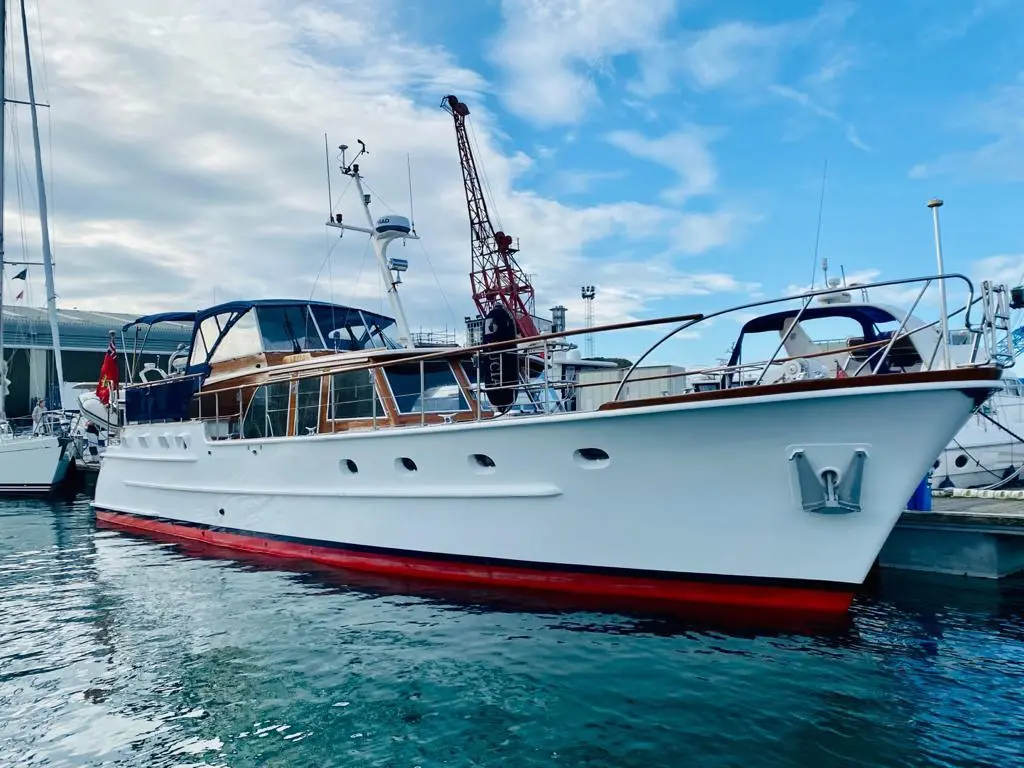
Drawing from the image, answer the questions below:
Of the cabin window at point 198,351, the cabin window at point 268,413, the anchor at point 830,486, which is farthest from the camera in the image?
the cabin window at point 198,351

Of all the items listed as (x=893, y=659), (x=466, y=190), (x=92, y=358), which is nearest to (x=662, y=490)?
(x=893, y=659)

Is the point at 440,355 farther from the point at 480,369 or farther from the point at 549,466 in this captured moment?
the point at 549,466

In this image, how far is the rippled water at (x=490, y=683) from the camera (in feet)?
13.9

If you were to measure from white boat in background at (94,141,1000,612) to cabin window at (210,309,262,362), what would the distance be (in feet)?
0.14

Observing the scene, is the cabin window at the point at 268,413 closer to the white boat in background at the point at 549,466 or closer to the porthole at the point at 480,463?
the white boat in background at the point at 549,466

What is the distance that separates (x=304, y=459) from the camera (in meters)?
9.02

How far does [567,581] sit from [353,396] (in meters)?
4.00

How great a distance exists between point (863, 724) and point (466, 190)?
36.5 meters

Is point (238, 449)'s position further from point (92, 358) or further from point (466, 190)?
point (92, 358)

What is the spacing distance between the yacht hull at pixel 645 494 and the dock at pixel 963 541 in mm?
3299

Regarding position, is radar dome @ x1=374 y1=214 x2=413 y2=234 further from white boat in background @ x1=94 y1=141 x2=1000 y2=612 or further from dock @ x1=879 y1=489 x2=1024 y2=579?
dock @ x1=879 y1=489 x2=1024 y2=579

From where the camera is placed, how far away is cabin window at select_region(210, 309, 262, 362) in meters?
11.0

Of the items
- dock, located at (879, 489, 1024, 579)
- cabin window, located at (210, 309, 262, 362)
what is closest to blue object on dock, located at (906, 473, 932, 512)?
dock, located at (879, 489, 1024, 579)

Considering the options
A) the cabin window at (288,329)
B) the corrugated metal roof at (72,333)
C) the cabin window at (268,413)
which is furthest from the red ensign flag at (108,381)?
the corrugated metal roof at (72,333)
